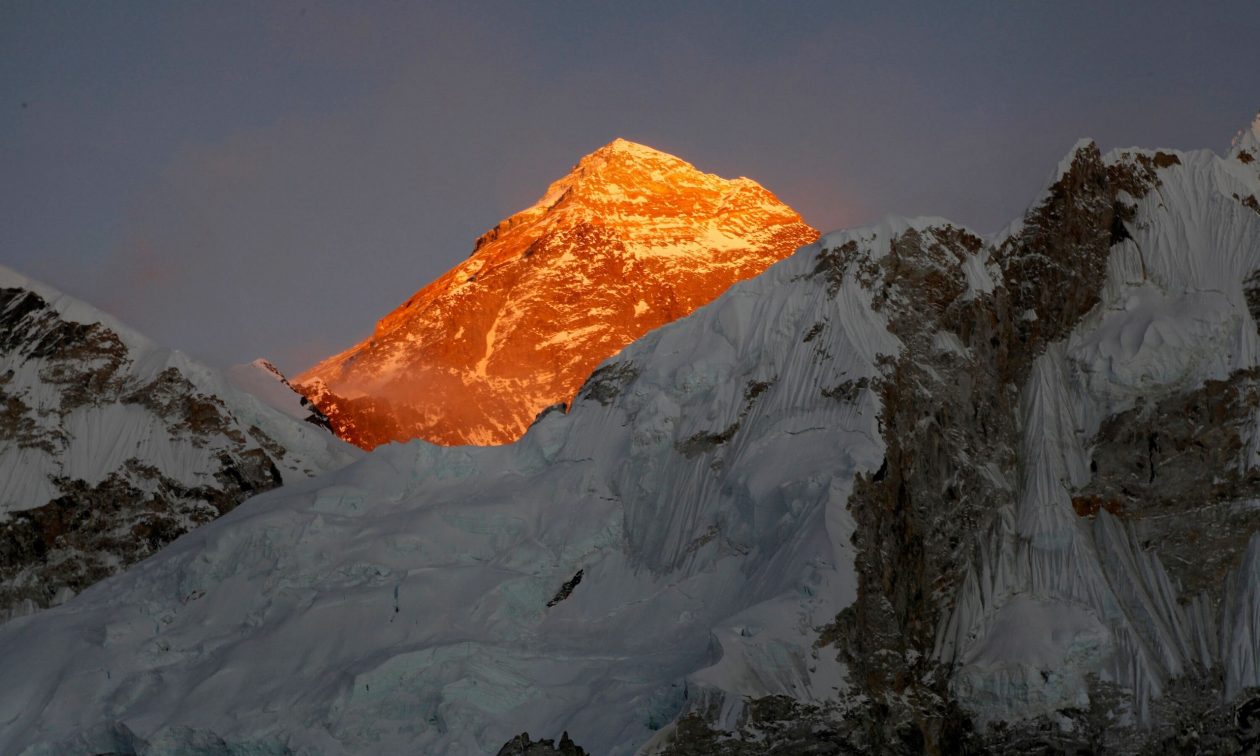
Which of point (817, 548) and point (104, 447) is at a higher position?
point (104, 447)

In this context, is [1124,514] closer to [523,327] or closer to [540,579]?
[540,579]

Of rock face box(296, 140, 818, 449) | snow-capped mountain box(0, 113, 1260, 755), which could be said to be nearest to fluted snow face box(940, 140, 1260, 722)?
snow-capped mountain box(0, 113, 1260, 755)

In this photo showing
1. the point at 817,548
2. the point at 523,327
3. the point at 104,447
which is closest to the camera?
the point at 817,548

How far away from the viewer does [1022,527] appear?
115 metres

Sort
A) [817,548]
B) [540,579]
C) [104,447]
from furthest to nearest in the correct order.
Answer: [104,447], [540,579], [817,548]

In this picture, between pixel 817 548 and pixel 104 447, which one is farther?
pixel 104 447

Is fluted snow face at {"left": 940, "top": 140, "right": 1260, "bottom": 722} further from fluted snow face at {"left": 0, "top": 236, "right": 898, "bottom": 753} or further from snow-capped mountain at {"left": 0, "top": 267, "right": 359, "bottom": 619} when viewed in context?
snow-capped mountain at {"left": 0, "top": 267, "right": 359, "bottom": 619}

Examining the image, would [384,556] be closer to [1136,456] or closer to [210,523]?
[210,523]

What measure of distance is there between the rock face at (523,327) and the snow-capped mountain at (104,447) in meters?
22.4

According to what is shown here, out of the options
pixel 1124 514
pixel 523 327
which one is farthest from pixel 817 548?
pixel 523 327

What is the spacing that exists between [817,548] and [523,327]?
8068 cm

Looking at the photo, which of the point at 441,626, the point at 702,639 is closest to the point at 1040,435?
the point at 702,639

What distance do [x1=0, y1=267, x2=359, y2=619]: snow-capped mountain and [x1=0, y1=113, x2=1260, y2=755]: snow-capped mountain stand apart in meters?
10.9

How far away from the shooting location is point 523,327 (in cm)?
18225
